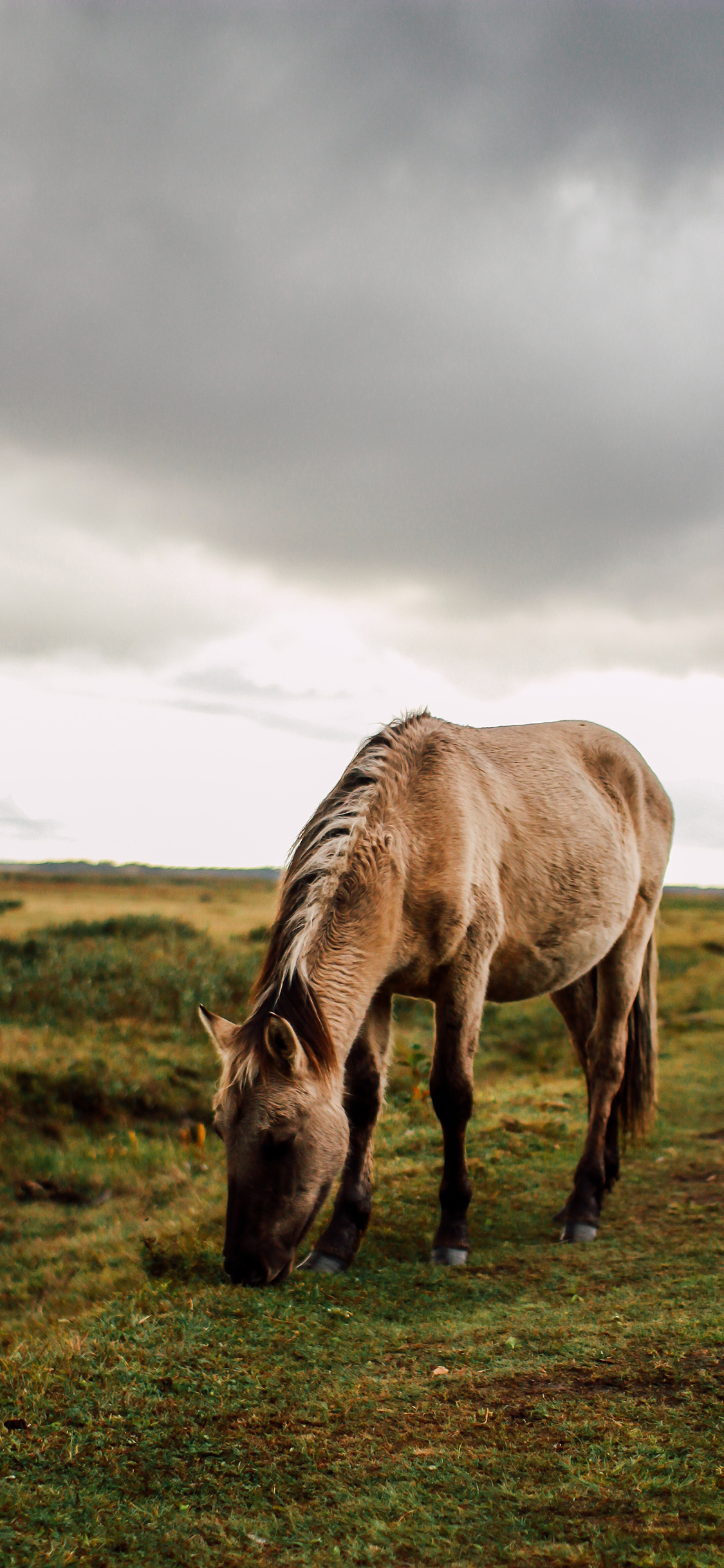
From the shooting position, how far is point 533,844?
263 inches

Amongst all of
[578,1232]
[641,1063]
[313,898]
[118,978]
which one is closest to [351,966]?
[313,898]

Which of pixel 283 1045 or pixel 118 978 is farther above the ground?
pixel 283 1045

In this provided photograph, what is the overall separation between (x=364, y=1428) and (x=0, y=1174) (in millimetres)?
6937

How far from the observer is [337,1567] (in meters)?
2.78

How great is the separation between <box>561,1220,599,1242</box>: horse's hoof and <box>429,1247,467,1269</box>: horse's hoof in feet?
3.41

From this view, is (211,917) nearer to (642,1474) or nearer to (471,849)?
(471,849)

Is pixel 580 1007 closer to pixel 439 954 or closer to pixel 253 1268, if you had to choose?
pixel 439 954

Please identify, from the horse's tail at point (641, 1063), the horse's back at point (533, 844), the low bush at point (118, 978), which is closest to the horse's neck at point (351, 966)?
the horse's back at point (533, 844)

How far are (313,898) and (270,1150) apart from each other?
1.18 m

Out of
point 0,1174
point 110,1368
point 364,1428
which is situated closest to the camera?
point 364,1428

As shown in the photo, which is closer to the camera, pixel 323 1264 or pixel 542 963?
pixel 323 1264

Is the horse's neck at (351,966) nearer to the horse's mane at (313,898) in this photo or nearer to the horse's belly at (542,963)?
the horse's mane at (313,898)

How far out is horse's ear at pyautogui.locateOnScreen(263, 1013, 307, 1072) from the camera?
14.5 feet

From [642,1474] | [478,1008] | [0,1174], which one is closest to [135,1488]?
[642,1474]
